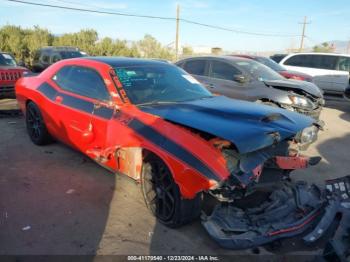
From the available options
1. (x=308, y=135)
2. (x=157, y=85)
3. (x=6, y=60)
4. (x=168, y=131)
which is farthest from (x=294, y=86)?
(x=6, y=60)

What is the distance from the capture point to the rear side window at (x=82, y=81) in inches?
162

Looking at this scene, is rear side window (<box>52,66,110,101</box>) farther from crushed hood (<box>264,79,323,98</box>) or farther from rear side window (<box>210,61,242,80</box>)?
crushed hood (<box>264,79,323,98</box>)

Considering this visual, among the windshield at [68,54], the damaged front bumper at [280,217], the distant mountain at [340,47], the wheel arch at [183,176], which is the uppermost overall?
the distant mountain at [340,47]

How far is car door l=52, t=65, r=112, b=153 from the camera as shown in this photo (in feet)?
12.9

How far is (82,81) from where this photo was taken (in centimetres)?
453

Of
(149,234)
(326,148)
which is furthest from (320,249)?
(326,148)

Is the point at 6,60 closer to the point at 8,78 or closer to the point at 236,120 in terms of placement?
the point at 8,78

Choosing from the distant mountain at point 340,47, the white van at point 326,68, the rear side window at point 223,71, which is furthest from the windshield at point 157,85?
the distant mountain at point 340,47

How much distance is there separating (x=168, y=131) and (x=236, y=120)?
Result: 67 centimetres

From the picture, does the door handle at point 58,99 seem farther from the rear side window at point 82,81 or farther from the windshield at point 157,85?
the windshield at point 157,85

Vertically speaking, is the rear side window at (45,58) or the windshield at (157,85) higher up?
the windshield at (157,85)

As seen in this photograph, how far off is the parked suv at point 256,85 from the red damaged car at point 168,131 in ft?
8.30

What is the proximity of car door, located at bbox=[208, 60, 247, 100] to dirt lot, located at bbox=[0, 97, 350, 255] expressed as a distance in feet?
8.13

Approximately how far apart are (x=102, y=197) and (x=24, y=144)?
2.66 metres
